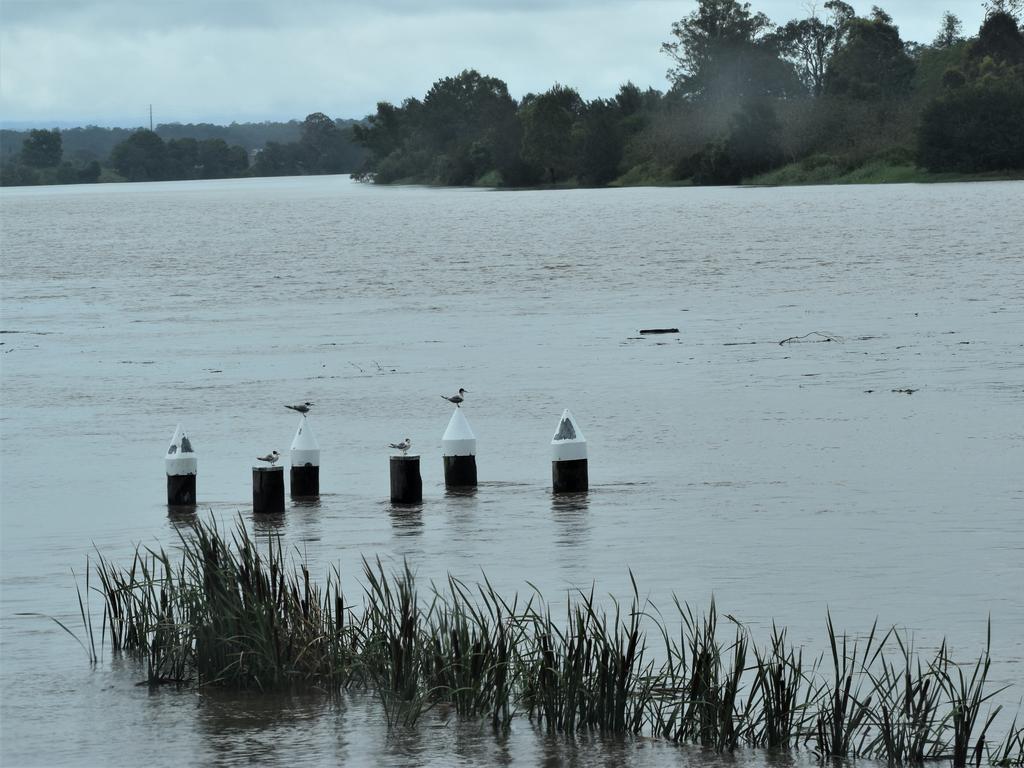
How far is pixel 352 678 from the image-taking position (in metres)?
9.48

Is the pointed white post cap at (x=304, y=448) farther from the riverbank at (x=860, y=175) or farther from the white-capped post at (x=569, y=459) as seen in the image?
the riverbank at (x=860, y=175)

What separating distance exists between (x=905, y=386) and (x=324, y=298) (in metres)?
26.8

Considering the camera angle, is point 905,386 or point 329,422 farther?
point 905,386

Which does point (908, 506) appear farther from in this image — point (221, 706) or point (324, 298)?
point (324, 298)

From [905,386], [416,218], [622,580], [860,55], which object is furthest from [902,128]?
[622,580]

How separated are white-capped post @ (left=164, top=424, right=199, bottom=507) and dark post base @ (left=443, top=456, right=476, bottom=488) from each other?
2496mm

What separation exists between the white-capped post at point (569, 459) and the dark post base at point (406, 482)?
1.34 m

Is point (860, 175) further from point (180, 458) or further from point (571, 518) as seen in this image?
point (180, 458)

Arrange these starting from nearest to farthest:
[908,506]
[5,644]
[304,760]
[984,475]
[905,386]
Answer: [304,760] → [5,644] → [908,506] → [984,475] → [905,386]

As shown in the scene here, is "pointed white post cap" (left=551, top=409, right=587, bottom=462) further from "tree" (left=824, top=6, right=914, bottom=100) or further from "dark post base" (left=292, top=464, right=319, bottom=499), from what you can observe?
"tree" (left=824, top=6, right=914, bottom=100)

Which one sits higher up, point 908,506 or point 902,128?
point 902,128

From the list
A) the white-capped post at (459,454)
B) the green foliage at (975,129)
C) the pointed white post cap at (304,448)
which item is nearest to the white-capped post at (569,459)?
the white-capped post at (459,454)

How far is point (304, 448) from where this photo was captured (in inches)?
648

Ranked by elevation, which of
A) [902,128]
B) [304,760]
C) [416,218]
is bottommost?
[304,760]
